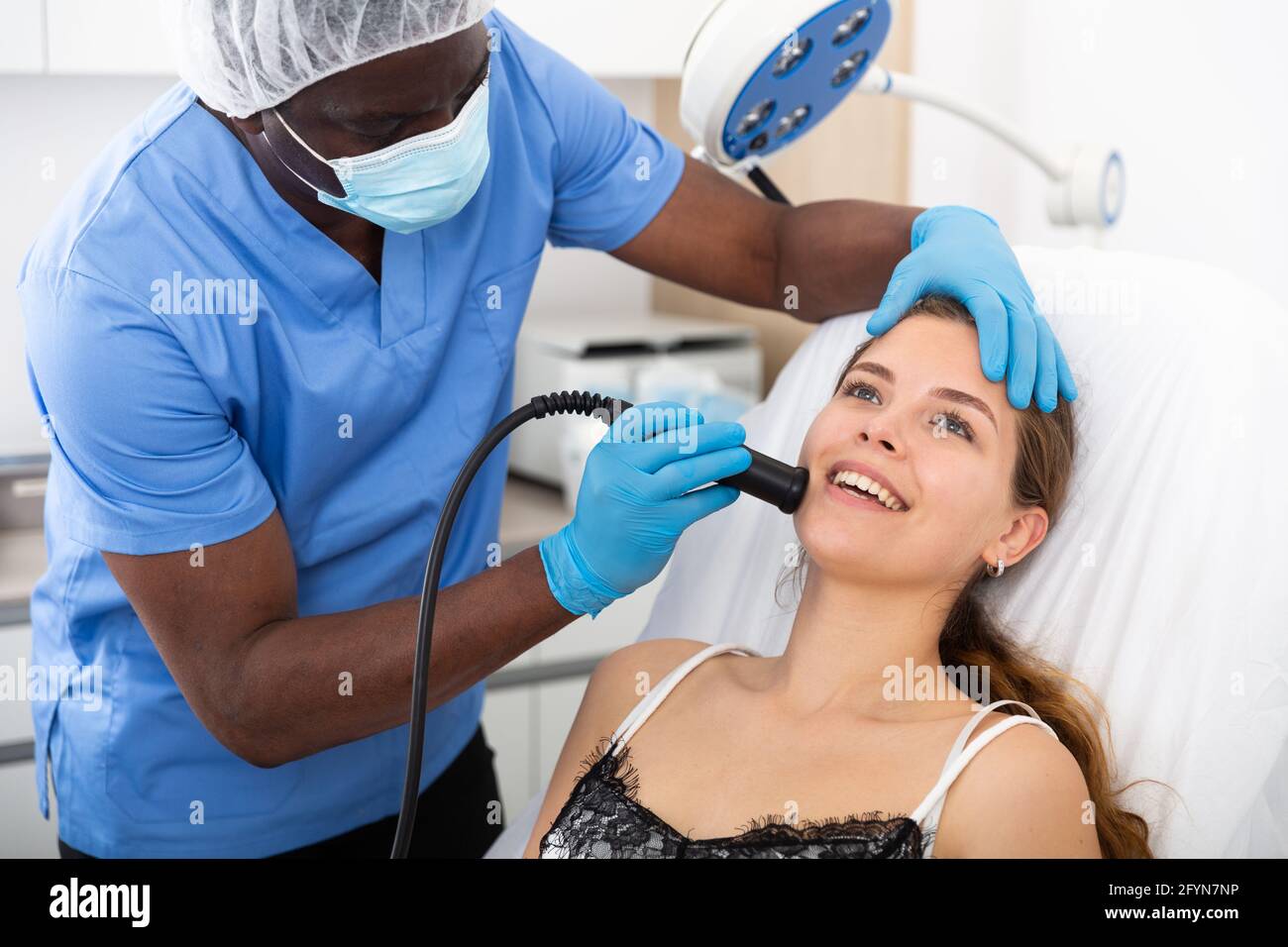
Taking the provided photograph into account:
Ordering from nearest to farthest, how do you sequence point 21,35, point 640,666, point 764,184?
1. point 640,666
2. point 764,184
3. point 21,35

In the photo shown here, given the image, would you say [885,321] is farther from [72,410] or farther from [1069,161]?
[72,410]

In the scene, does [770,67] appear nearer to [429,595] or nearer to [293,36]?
[293,36]

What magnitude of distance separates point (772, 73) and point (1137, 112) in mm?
1040

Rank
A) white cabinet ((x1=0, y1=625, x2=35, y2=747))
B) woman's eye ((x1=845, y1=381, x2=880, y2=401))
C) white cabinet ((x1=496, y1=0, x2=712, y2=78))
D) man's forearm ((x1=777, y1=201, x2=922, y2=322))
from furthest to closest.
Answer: white cabinet ((x1=496, y1=0, x2=712, y2=78)), white cabinet ((x1=0, y1=625, x2=35, y2=747)), man's forearm ((x1=777, y1=201, x2=922, y2=322)), woman's eye ((x1=845, y1=381, x2=880, y2=401))

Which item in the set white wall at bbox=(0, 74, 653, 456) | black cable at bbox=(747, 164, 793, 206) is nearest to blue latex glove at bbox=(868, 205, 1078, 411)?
black cable at bbox=(747, 164, 793, 206)

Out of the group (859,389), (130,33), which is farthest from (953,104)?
(130,33)

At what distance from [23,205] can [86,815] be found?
1.48 m

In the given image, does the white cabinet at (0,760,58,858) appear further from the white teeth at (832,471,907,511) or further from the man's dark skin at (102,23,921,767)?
the white teeth at (832,471,907,511)

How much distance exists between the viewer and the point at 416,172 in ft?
3.58

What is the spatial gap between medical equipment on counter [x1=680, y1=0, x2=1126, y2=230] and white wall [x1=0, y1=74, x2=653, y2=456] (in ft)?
4.83

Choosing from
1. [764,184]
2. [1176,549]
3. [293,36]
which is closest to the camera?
[293,36]

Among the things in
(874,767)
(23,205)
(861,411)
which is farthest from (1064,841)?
A: (23,205)

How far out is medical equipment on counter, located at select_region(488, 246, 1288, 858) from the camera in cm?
118

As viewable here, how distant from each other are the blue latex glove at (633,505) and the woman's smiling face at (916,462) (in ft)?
0.42
